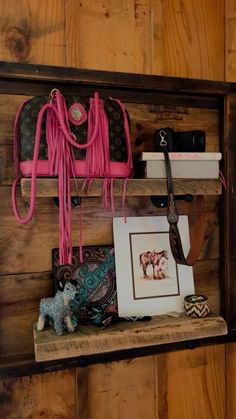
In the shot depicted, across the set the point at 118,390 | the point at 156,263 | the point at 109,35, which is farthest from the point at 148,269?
the point at 109,35

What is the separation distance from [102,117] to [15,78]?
19 centimetres

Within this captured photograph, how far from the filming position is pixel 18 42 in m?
0.83

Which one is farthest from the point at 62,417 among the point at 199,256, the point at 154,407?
the point at 199,256

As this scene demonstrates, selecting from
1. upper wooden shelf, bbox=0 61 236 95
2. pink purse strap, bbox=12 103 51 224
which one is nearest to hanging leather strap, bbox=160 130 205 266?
upper wooden shelf, bbox=0 61 236 95

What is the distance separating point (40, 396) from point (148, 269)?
1.20 ft

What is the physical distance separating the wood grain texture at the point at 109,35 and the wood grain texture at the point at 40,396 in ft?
2.28

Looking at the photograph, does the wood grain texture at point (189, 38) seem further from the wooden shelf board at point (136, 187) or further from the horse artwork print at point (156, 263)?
the horse artwork print at point (156, 263)

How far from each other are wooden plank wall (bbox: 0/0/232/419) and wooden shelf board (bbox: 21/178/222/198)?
0.12 m

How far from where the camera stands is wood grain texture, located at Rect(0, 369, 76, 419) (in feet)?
2.77

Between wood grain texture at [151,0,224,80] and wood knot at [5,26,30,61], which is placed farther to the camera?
wood grain texture at [151,0,224,80]

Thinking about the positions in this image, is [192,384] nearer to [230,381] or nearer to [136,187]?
[230,381]

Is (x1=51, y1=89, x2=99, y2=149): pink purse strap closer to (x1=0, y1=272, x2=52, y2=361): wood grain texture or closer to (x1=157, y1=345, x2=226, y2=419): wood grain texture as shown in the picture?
(x1=0, y1=272, x2=52, y2=361): wood grain texture

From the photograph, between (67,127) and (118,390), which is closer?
(67,127)

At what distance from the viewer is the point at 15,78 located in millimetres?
798
